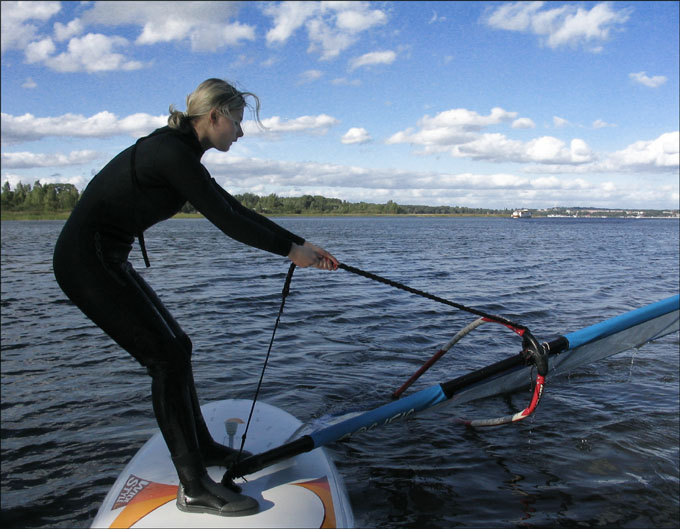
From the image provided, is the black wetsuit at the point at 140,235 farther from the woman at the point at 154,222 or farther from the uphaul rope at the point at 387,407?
the uphaul rope at the point at 387,407

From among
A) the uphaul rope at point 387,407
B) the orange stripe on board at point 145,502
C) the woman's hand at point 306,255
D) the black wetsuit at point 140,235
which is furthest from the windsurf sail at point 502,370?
the woman's hand at point 306,255

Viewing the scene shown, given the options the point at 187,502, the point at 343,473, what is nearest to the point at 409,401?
the point at 343,473

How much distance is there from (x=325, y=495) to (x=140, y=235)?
2.09m

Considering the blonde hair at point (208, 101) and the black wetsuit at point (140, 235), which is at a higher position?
the blonde hair at point (208, 101)

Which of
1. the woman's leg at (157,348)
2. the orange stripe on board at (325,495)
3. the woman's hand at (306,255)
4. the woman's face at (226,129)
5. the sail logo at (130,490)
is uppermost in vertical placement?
the woman's face at (226,129)

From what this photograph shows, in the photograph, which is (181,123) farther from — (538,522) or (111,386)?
(111,386)

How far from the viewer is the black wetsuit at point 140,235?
112 inches

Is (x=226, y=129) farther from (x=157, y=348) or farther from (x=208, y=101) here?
(x=157, y=348)

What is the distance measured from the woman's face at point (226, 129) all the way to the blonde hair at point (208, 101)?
3 cm

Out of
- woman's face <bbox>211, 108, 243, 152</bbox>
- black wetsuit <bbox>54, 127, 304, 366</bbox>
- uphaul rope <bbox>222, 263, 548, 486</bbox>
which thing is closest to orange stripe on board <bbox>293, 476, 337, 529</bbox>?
uphaul rope <bbox>222, 263, 548, 486</bbox>

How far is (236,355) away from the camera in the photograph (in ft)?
29.9

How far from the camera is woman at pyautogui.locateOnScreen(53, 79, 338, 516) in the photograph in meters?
2.87

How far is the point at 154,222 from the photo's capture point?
3053mm

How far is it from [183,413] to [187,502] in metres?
0.54
